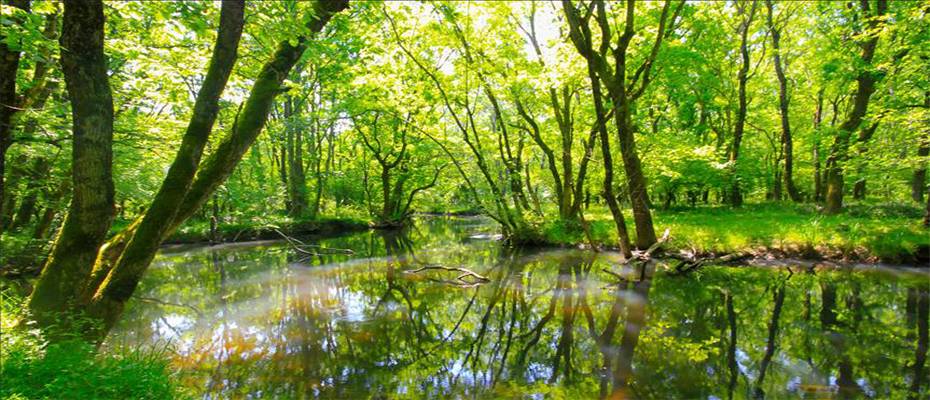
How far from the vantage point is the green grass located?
10.8 feet

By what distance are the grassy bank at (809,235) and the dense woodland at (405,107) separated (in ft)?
3.02

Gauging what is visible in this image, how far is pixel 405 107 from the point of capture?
18.6 meters

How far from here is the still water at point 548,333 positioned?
5840mm

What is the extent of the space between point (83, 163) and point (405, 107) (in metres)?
14.6

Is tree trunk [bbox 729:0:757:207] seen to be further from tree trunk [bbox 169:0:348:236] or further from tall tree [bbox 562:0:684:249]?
tree trunk [bbox 169:0:348:236]

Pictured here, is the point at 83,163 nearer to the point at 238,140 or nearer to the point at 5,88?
the point at 5,88

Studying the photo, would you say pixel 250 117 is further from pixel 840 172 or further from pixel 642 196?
pixel 840 172

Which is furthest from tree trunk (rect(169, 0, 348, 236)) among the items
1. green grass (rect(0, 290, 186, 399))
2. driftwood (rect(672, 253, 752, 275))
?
driftwood (rect(672, 253, 752, 275))

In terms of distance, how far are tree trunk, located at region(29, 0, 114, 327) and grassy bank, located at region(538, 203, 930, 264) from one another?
557 inches

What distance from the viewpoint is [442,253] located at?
18469 millimetres

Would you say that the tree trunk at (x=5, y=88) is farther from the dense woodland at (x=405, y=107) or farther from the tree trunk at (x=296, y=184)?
the tree trunk at (x=296, y=184)

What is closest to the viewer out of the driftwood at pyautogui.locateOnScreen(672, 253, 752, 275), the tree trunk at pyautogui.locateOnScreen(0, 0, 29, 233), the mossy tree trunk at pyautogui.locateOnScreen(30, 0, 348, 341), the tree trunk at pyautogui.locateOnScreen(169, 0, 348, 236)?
the tree trunk at pyautogui.locateOnScreen(0, 0, 29, 233)

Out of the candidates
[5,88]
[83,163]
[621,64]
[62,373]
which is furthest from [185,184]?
[621,64]

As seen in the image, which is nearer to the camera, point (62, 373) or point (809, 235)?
point (62, 373)
